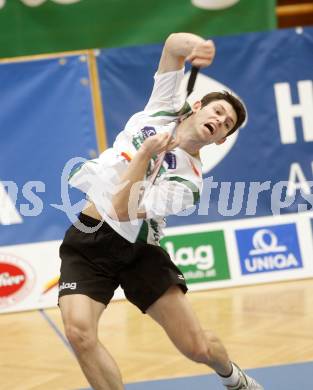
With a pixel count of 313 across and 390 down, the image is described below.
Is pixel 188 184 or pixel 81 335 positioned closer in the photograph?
pixel 81 335

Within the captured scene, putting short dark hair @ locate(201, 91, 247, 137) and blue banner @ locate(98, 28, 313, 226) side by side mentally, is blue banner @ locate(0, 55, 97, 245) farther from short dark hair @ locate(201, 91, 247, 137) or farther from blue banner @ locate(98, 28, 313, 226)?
short dark hair @ locate(201, 91, 247, 137)

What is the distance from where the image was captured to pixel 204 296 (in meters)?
7.15

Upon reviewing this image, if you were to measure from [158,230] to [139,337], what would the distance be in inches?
77.0

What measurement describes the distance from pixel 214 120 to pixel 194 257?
333cm

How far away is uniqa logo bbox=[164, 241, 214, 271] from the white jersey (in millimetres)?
2994

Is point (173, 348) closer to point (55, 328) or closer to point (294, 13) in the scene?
point (55, 328)

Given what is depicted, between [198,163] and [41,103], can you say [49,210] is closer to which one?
[41,103]

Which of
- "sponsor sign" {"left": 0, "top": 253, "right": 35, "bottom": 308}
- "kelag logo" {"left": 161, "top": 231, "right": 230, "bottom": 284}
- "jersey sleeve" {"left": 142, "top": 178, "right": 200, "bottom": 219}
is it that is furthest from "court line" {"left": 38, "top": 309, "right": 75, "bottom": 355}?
"jersey sleeve" {"left": 142, "top": 178, "right": 200, "bottom": 219}

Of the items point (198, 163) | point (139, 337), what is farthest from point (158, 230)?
point (139, 337)

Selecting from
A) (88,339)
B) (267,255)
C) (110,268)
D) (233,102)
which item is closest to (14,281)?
(267,255)

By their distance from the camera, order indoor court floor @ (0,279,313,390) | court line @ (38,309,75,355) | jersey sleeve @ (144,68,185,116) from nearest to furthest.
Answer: jersey sleeve @ (144,68,185,116) < indoor court floor @ (0,279,313,390) < court line @ (38,309,75,355)

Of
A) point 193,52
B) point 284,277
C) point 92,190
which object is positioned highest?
point 193,52

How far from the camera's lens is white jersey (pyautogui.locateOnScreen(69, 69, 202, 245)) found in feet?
13.3

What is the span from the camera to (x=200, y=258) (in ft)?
24.0
